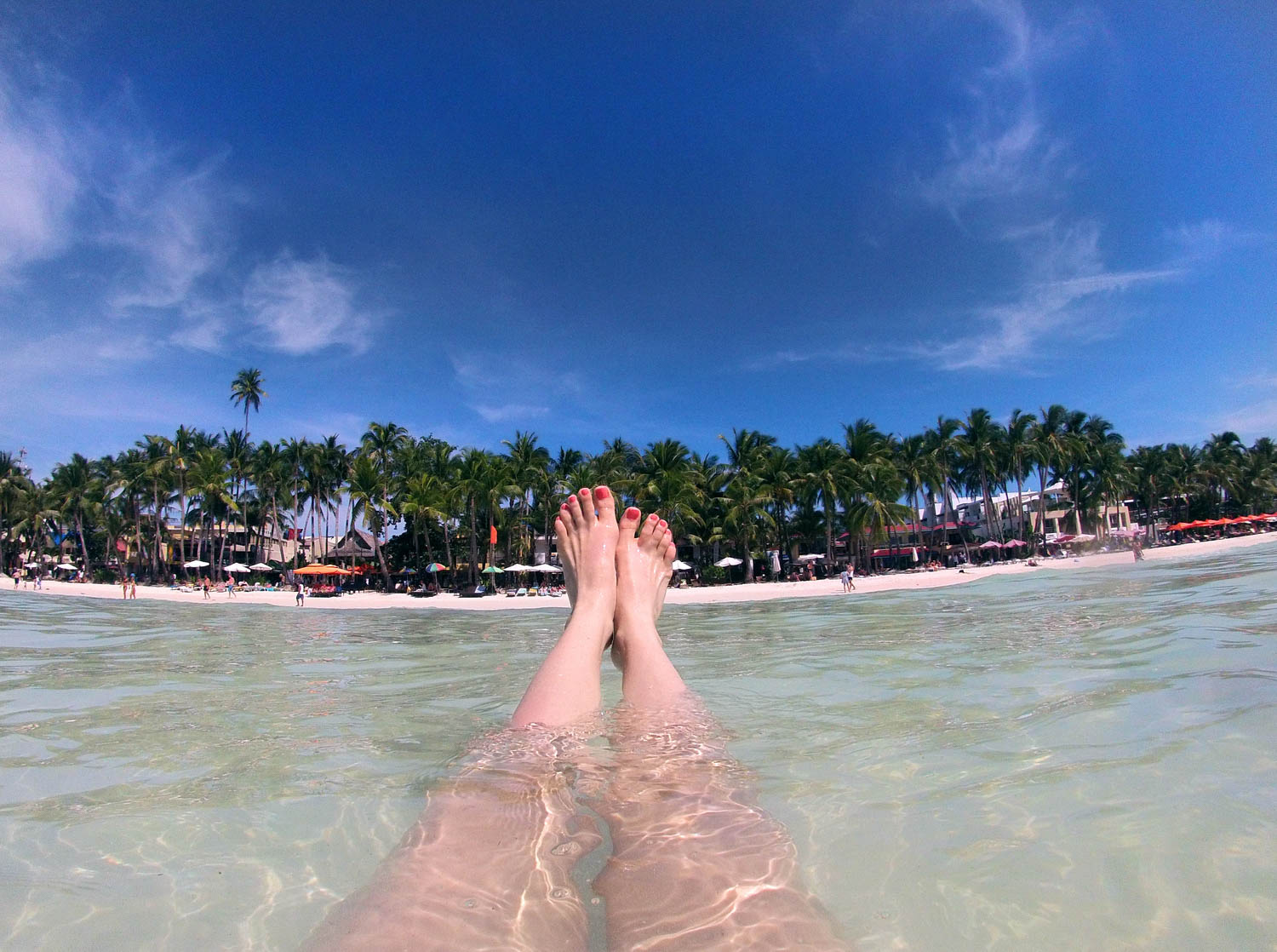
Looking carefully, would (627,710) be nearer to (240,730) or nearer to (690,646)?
(240,730)

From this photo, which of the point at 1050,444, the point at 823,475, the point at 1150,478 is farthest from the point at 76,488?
the point at 1150,478

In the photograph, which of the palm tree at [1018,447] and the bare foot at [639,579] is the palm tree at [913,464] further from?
the bare foot at [639,579]

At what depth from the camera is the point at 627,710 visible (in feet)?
8.36

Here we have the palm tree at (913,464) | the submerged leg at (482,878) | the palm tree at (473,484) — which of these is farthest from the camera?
the palm tree at (913,464)

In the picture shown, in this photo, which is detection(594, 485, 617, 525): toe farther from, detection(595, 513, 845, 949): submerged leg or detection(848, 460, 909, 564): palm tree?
detection(848, 460, 909, 564): palm tree

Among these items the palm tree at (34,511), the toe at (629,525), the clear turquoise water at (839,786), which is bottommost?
the clear turquoise water at (839,786)

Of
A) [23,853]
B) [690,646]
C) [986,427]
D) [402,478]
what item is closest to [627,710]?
[23,853]

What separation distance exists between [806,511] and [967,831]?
31.1 meters

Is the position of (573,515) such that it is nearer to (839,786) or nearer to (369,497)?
(839,786)

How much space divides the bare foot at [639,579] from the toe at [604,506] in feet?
0.41

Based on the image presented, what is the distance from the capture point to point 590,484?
2698 centimetres

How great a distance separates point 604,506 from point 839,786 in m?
2.29

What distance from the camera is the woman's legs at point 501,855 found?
1.21 meters

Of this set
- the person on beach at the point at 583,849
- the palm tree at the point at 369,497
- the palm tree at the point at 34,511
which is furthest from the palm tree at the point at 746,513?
the palm tree at the point at 34,511
